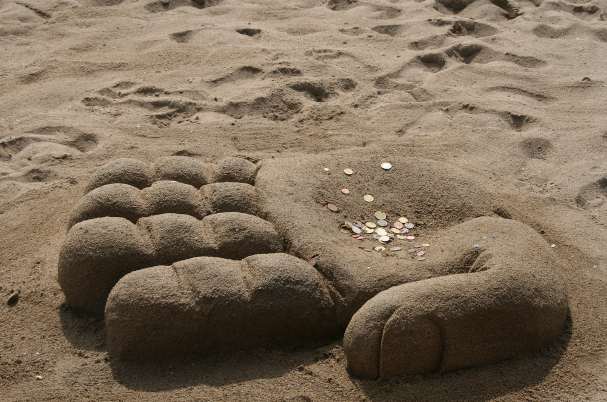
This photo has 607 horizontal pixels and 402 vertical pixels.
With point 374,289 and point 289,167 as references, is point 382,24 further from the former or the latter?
point 374,289

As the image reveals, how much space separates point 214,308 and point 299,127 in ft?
5.00

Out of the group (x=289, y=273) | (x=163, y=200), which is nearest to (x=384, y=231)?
(x=289, y=273)

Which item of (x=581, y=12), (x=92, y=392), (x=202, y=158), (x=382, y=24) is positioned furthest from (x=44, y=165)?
(x=581, y=12)

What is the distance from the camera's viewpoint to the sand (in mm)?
2221

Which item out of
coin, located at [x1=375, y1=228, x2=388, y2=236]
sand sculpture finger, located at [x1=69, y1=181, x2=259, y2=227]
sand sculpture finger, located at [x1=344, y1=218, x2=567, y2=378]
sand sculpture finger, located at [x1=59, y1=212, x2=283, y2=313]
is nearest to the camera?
sand sculpture finger, located at [x1=344, y1=218, x2=567, y2=378]

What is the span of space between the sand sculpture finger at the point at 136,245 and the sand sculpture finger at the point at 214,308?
0.33 ft

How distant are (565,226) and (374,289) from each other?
3.20 ft

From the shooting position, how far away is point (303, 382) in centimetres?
219

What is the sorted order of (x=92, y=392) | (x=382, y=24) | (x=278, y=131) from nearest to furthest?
(x=92, y=392) → (x=278, y=131) → (x=382, y=24)

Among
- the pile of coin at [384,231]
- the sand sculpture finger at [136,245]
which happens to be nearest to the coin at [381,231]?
the pile of coin at [384,231]

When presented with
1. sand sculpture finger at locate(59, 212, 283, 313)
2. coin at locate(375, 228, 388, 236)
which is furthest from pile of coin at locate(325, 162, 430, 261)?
sand sculpture finger at locate(59, 212, 283, 313)

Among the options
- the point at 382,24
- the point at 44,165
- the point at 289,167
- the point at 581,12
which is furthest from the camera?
the point at 581,12

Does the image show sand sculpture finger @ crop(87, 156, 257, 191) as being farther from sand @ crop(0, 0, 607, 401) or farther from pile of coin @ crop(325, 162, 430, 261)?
pile of coin @ crop(325, 162, 430, 261)

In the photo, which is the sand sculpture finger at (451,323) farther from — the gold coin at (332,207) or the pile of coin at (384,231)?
the gold coin at (332,207)
